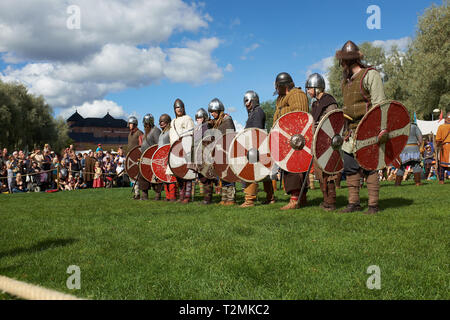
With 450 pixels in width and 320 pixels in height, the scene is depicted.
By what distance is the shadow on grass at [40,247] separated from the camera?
3738 millimetres

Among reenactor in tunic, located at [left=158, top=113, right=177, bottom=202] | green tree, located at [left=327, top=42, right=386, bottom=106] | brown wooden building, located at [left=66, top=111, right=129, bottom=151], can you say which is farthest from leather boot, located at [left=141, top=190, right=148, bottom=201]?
brown wooden building, located at [left=66, top=111, right=129, bottom=151]

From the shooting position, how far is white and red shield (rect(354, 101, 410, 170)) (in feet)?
15.7

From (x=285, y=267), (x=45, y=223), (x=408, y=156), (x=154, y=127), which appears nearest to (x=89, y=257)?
(x=285, y=267)

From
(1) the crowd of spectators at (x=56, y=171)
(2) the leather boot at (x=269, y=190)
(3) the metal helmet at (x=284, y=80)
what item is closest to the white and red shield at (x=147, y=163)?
(2) the leather boot at (x=269, y=190)

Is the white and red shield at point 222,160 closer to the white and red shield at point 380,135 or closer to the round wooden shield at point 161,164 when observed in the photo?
the round wooden shield at point 161,164

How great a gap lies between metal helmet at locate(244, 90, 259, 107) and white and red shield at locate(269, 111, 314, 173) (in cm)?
133

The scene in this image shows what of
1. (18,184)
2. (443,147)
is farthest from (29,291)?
(18,184)

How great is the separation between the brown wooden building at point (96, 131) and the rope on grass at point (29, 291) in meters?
90.9

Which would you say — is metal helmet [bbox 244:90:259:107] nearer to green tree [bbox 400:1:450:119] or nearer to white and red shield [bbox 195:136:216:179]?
white and red shield [bbox 195:136:216:179]

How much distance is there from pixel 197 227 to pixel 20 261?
193cm

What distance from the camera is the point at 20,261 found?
339 centimetres

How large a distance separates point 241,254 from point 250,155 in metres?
3.01

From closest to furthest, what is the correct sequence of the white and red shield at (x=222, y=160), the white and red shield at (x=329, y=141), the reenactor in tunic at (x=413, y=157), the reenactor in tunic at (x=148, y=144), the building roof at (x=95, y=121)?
the white and red shield at (x=329, y=141) → the white and red shield at (x=222, y=160) → the reenactor in tunic at (x=148, y=144) → the reenactor in tunic at (x=413, y=157) → the building roof at (x=95, y=121)

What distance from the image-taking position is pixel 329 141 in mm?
5152
